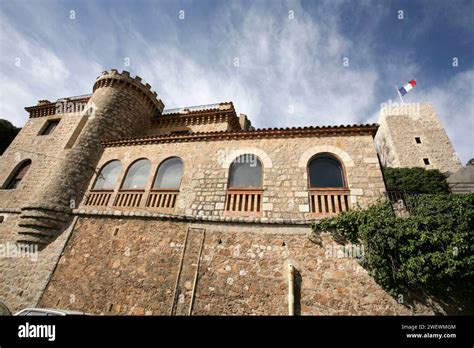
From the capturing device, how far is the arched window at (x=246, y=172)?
23.9 ft

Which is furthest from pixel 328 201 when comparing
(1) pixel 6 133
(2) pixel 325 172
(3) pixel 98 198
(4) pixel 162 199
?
(1) pixel 6 133

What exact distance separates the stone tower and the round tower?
84.1 ft

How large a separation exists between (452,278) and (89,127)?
13564mm

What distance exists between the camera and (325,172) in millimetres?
6984

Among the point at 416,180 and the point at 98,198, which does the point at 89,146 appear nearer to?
the point at 98,198

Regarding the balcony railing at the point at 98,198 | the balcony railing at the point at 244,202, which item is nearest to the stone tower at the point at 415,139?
the balcony railing at the point at 244,202

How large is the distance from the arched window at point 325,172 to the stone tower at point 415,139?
21.4m

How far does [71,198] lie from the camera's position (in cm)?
841

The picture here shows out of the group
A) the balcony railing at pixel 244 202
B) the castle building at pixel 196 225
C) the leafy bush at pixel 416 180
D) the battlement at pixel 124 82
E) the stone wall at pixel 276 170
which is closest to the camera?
the castle building at pixel 196 225

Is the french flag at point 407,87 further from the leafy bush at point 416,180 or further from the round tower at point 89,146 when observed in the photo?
the round tower at point 89,146

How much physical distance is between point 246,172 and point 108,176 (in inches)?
238

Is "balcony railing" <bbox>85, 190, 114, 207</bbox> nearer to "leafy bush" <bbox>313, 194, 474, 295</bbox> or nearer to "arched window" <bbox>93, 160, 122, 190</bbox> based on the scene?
"arched window" <bbox>93, 160, 122, 190</bbox>
